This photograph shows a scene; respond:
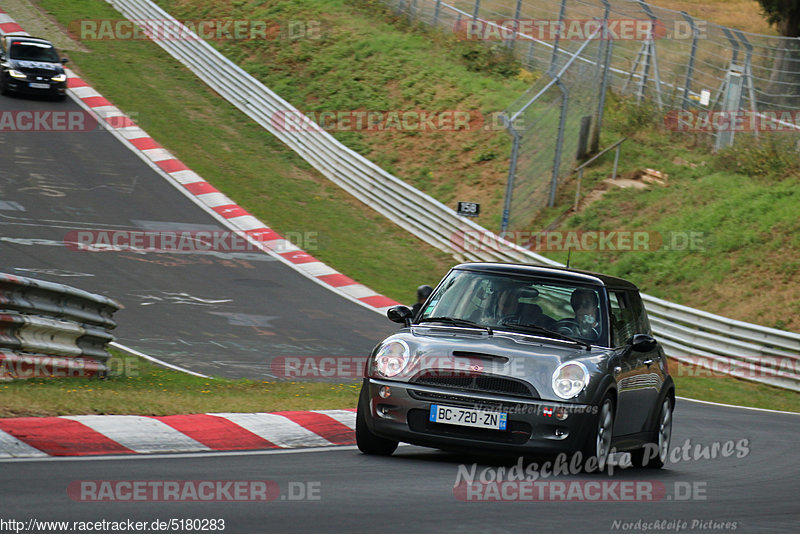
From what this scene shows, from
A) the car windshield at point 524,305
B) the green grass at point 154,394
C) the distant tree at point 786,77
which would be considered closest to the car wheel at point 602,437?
the car windshield at point 524,305

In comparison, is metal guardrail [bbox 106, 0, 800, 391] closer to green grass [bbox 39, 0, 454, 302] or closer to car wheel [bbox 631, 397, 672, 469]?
green grass [bbox 39, 0, 454, 302]

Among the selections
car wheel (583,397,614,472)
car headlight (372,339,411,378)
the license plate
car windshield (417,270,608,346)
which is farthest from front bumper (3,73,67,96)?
car wheel (583,397,614,472)

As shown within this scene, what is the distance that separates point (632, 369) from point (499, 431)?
1521 mm

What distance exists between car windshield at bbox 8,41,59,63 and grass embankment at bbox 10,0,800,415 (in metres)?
2.24

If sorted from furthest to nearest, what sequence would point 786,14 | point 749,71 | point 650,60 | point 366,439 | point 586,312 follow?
1. point 786,14
2. point 650,60
3. point 749,71
4. point 586,312
5. point 366,439

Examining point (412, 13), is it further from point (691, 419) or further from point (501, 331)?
point (501, 331)

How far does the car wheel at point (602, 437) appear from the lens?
791 centimetres

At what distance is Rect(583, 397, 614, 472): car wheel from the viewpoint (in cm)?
791

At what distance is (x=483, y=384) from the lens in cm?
788

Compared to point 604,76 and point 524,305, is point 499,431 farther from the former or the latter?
point 604,76

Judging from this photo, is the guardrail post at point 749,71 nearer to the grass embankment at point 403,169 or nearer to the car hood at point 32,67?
the grass embankment at point 403,169

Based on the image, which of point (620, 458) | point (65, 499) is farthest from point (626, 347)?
point (65, 499)

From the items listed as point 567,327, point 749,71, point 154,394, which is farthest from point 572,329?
point 749,71

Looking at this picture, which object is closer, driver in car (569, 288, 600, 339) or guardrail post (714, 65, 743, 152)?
driver in car (569, 288, 600, 339)
